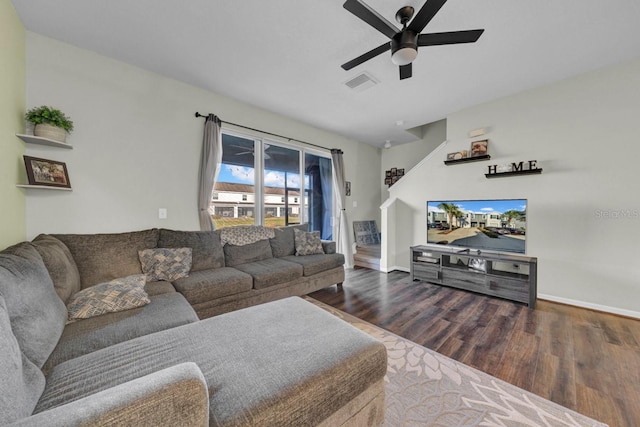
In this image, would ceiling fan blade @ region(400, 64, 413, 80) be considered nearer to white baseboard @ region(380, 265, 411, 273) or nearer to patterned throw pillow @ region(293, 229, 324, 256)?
patterned throw pillow @ region(293, 229, 324, 256)

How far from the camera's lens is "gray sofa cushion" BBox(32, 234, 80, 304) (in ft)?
5.21

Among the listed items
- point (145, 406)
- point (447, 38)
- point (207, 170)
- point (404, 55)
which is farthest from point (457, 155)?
point (145, 406)

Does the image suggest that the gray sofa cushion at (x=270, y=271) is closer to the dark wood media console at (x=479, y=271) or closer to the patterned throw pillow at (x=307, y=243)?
the patterned throw pillow at (x=307, y=243)

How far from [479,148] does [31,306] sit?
4616 millimetres

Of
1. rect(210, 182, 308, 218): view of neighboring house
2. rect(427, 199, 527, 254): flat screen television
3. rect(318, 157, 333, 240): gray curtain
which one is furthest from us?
rect(318, 157, 333, 240): gray curtain

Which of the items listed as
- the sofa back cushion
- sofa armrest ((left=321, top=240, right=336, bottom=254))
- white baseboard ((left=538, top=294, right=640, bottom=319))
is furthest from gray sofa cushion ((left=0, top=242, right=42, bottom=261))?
white baseboard ((left=538, top=294, right=640, bottom=319))

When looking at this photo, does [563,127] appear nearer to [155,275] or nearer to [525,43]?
[525,43]

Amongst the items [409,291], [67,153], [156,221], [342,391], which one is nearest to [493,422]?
[342,391]

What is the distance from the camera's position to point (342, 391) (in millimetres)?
1009

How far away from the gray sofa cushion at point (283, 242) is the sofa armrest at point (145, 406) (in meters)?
2.58

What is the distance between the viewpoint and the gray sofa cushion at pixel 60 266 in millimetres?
1587

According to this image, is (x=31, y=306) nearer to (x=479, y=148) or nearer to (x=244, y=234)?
(x=244, y=234)

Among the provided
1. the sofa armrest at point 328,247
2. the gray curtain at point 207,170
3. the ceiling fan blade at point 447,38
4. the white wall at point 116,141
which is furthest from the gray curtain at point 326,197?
the ceiling fan blade at point 447,38

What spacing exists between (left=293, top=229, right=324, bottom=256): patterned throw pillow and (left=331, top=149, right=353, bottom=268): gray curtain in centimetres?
119
